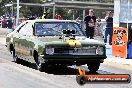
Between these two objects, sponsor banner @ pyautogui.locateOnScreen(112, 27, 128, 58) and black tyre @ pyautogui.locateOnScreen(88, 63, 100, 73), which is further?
sponsor banner @ pyautogui.locateOnScreen(112, 27, 128, 58)

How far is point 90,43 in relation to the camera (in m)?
11.2

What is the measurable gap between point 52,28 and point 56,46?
1615 millimetres

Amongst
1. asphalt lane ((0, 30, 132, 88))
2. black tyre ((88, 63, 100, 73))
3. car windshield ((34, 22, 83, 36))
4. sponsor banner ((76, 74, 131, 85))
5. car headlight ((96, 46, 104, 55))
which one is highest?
car windshield ((34, 22, 83, 36))

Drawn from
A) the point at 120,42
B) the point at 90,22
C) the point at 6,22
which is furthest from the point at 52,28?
the point at 6,22

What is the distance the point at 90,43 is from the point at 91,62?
52 centimetres

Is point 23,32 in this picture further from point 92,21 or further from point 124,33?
point 92,21

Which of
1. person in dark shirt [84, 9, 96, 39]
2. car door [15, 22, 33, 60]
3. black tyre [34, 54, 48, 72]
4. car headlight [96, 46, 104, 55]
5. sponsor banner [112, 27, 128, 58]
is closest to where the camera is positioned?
car headlight [96, 46, 104, 55]

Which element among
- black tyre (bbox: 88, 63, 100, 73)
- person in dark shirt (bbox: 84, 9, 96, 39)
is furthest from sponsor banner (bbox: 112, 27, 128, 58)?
black tyre (bbox: 88, 63, 100, 73)

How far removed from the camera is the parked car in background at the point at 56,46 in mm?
10945

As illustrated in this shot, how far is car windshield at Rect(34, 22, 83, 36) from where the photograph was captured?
12.3 meters

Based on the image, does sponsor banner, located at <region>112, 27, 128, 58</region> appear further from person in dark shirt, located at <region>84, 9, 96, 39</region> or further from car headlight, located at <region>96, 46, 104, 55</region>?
car headlight, located at <region>96, 46, 104, 55</region>

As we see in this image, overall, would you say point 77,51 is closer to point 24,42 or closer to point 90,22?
point 24,42

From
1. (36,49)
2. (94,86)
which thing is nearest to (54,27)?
(36,49)

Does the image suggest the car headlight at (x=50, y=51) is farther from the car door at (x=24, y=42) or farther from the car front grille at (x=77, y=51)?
the car door at (x=24, y=42)
